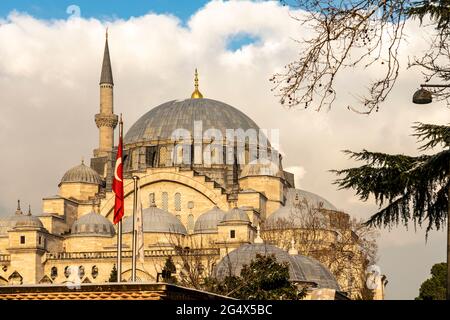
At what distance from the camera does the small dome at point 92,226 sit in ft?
244

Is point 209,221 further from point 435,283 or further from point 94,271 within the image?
point 435,283

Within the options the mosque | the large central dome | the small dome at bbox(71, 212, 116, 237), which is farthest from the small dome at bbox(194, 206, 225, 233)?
the large central dome

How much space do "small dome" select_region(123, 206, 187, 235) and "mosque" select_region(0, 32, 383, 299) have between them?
0.19ft

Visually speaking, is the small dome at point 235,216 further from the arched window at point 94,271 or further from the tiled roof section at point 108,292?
the tiled roof section at point 108,292

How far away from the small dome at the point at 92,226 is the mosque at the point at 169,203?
0.08 meters

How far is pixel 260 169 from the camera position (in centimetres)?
7844

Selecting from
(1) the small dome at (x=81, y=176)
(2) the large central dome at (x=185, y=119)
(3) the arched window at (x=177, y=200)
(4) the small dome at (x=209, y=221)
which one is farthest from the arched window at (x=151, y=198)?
(2) the large central dome at (x=185, y=119)

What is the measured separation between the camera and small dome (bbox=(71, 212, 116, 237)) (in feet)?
244

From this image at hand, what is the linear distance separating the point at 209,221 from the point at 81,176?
12929 millimetres

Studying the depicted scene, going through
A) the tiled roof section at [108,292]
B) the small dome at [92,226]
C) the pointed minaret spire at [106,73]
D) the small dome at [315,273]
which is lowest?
the tiled roof section at [108,292]

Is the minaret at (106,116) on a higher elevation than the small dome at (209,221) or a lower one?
higher

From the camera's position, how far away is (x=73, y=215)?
79688 mm

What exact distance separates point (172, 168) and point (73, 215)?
7.43 metres
